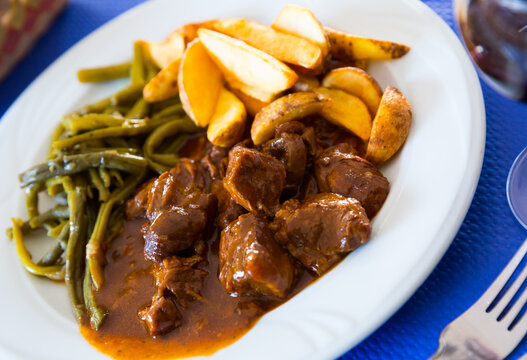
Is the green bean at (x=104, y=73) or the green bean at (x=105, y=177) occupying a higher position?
the green bean at (x=104, y=73)

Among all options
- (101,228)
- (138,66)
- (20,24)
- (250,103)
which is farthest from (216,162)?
(20,24)

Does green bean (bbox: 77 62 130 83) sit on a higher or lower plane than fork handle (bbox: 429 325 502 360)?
lower

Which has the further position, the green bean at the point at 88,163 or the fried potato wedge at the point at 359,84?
the green bean at the point at 88,163

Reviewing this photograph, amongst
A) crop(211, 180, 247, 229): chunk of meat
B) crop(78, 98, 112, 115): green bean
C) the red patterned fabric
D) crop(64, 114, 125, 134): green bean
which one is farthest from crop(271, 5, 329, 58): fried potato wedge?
the red patterned fabric

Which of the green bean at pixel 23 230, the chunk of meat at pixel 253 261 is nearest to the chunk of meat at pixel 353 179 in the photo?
the chunk of meat at pixel 253 261

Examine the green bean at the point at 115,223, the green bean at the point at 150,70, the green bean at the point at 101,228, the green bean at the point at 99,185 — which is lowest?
the green bean at the point at 115,223

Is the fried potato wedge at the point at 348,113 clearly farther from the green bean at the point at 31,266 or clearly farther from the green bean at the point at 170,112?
the green bean at the point at 31,266

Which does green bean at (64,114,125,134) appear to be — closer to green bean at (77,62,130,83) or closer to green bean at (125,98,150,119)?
green bean at (125,98,150,119)
